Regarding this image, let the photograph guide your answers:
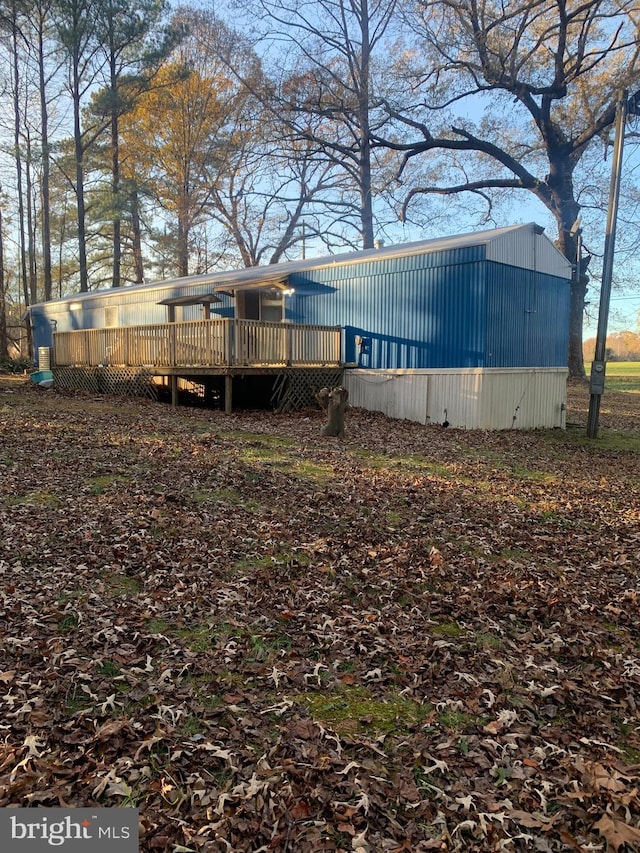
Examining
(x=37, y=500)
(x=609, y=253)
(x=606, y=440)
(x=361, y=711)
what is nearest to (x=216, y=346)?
(x=37, y=500)

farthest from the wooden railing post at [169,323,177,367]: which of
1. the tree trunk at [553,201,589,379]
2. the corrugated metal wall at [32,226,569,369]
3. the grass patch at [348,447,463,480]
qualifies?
the tree trunk at [553,201,589,379]

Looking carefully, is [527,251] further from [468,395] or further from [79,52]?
[79,52]

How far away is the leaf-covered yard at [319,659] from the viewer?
2180mm

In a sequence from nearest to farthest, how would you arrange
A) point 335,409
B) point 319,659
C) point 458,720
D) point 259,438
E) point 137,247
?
point 458,720 < point 319,659 < point 259,438 < point 335,409 < point 137,247

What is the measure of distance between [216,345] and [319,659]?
10.1m

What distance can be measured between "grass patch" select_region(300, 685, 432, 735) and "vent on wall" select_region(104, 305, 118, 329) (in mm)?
19781

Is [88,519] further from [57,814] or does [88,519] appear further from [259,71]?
[259,71]

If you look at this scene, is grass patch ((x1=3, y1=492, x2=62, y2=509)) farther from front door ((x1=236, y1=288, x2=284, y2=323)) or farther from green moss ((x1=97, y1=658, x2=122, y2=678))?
front door ((x1=236, y1=288, x2=284, y2=323))

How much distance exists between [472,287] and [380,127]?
54.6ft

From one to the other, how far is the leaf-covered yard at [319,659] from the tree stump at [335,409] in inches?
126

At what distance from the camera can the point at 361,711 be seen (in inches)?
111

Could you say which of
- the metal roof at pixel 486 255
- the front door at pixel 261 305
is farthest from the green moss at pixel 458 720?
the front door at pixel 261 305

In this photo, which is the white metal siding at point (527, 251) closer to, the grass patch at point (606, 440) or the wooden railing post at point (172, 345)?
the grass patch at point (606, 440)

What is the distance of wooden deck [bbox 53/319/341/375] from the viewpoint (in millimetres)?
12516
